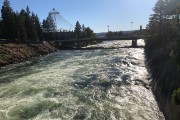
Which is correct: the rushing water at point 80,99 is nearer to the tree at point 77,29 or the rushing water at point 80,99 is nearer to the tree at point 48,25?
the tree at point 48,25

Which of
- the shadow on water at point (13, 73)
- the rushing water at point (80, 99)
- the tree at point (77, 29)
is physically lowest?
the shadow on water at point (13, 73)

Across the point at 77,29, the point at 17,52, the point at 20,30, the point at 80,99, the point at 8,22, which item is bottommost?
the point at 80,99

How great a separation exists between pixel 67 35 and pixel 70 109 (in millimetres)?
139451

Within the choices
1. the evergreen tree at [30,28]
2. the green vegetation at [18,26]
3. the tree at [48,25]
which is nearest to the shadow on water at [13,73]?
the green vegetation at [18,26]

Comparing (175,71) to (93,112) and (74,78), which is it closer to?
(93,112)

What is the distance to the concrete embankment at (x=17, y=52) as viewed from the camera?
64.2m

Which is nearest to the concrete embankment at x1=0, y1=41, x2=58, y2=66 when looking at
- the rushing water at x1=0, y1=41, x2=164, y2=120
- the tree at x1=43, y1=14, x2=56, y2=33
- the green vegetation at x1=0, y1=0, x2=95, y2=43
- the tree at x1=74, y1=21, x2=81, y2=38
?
the green vegetation at x1=0, y1=0, x2=95, y2=43

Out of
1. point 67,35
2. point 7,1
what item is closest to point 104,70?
point 7,1

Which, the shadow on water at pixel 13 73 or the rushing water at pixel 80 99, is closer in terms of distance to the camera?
the rushing water at pixel 80 99

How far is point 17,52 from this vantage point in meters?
→ 73.3

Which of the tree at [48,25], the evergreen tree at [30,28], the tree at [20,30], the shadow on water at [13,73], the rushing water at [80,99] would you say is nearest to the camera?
the rushing water at [80,99]

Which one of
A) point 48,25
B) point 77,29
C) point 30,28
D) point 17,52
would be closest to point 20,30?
point 30,28

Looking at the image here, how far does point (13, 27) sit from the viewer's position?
90375 millimetres

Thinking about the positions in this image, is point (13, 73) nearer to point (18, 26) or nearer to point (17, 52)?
point (17, 52)
